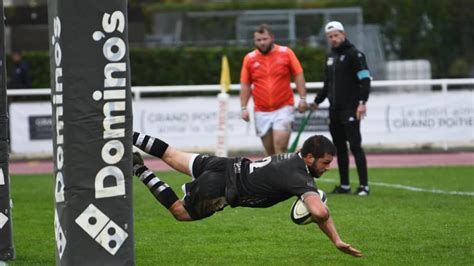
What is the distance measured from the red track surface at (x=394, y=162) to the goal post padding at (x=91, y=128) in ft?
36.5

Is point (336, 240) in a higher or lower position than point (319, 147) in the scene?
lower

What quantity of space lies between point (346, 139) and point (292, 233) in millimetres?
3597

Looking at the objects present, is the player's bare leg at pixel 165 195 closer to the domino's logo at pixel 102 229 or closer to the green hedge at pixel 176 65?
the domino's logo at pixel 102 229

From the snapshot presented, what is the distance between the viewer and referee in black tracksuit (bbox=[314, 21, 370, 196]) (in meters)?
13.0

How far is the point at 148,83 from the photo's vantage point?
2605 cm

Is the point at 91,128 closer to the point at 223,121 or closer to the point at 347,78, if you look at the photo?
the point at 347,78

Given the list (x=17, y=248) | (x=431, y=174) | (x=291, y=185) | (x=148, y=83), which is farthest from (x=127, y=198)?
(x=148, y=83)

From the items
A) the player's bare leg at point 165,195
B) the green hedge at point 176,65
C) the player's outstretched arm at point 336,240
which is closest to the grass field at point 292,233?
the player's bare leg at point 165,195

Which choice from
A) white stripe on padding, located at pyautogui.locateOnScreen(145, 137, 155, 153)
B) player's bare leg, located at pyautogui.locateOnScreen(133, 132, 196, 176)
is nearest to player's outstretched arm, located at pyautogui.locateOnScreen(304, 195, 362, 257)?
player's bare leg, located at pyautogui.locateOnScreen(133, 132, 196, 176)

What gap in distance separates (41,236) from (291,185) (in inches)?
122

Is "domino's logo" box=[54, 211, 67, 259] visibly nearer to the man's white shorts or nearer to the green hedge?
the man's white shorts

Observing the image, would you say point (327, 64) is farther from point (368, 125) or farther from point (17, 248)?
point (368, 125)

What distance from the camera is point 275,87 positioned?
13695mm

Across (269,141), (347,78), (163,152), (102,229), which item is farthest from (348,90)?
(102,229)
